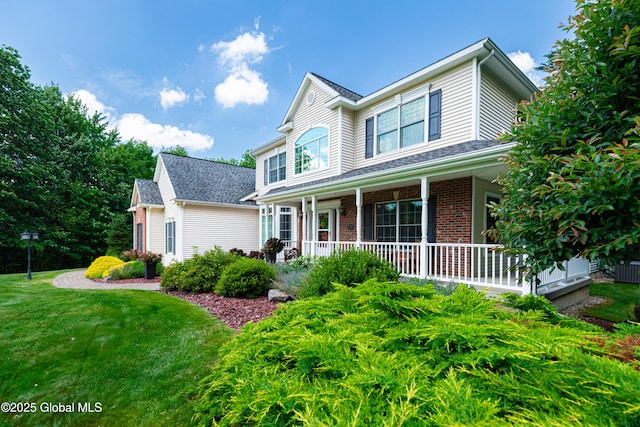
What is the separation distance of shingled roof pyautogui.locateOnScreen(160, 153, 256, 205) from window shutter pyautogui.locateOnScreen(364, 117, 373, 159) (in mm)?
8265

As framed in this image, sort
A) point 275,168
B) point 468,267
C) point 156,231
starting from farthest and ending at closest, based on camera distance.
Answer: point 156,231, point 275,168, point 468,267

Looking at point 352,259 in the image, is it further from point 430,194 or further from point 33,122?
point 33,122

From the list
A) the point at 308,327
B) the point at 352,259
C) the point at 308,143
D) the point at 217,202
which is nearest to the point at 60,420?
the point at 308,327

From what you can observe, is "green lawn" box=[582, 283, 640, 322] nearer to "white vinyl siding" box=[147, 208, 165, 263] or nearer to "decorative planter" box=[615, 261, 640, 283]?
"decorative planter" box=[615, 261, 640, 283]

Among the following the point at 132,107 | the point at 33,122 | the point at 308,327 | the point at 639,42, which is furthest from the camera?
the point at 132,107

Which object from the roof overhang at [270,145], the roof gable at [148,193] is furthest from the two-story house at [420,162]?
the roof gable at [148,193]

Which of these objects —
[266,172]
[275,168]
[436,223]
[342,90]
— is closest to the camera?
[436,223]

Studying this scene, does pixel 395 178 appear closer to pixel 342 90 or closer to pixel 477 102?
pixel 477 102

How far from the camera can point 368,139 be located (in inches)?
418

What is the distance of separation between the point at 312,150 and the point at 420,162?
6.26 m

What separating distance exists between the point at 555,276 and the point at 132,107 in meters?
34.5

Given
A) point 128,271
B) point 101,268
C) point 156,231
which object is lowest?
point 101,268

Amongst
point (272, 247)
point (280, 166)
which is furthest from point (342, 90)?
point (272, 247)

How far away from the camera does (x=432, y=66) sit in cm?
838
